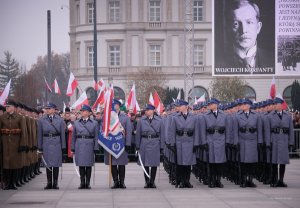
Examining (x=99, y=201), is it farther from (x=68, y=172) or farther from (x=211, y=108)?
(x=68, y=172)

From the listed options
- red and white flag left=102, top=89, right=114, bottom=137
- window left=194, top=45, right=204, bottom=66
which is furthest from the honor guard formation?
window left=194, top=45, right=204, bottom=66

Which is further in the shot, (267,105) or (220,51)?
(220,51)

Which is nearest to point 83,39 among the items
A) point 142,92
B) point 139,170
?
point 142,92

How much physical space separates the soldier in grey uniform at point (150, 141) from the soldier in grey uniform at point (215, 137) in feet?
3.61

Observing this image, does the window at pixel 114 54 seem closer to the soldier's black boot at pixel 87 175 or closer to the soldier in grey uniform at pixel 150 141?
the soldier in grey uniform at pixel 150 141

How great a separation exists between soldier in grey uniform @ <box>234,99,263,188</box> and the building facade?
208ft

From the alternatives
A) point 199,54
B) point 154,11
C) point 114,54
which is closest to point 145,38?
point 154,11

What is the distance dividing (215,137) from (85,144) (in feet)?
10.3

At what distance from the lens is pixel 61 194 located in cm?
2086

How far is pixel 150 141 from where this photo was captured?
22.8m

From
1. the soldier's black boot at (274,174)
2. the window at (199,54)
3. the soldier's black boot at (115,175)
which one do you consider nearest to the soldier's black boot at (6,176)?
the soldier's black boot at (115,175)

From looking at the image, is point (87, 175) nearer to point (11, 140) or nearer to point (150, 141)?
point (150, 141)

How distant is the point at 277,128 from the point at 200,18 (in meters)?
65.7

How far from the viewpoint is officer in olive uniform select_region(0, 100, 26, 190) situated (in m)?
22.1
